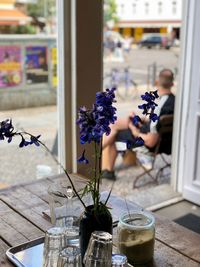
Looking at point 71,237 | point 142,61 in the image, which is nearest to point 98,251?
point 71,237

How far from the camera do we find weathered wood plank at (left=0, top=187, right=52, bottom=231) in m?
1.54

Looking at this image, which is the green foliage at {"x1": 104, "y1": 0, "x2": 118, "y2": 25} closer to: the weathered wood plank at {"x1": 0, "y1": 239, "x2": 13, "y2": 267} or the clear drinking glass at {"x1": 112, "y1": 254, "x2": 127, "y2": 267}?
the weathered wood plank at {"x1": 0, "y1": 239, "x2": 13, "y2": 267}

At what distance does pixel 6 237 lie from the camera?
4.63 ft

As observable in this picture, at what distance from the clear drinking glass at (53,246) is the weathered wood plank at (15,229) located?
0.87 ft

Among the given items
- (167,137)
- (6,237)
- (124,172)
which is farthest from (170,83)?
(6,237)

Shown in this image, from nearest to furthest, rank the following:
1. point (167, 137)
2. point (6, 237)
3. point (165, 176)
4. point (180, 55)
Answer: point (6, 237) → point (180, 55) → point (167, 137) → point (165, 176)

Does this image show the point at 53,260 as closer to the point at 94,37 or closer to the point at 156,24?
the point at 94,37

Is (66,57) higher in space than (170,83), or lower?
higher

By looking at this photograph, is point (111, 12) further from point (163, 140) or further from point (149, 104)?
point (149, 104)

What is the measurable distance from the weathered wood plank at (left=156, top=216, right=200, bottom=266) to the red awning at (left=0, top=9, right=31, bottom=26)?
5.34ft

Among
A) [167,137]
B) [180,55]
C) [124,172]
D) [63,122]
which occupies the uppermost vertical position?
[180,55]

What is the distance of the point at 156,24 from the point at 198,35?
379cm

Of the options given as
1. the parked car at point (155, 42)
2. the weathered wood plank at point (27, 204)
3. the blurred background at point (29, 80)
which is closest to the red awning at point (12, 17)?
the blurred background at point (29, 80)

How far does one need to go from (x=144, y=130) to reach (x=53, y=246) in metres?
2.88
